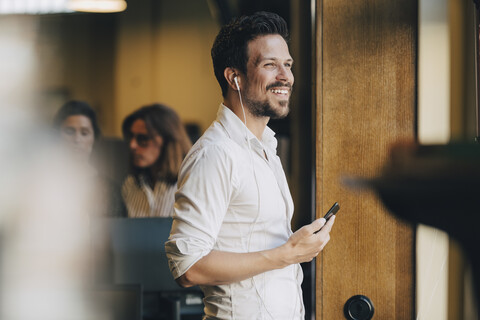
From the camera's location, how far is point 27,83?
22.5 feet

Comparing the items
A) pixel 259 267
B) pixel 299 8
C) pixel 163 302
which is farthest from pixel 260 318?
pixel 299 8

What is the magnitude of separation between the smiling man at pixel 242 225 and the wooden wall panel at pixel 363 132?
11 centimetres

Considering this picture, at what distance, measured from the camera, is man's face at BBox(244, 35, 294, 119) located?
5.41 feet

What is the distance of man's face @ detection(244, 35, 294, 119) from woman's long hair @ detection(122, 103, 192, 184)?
2.15 m

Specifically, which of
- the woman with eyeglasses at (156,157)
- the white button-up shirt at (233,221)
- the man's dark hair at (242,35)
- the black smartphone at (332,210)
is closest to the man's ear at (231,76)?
the man's dark hair at (242,35)

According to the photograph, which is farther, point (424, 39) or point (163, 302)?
point (163, 302)

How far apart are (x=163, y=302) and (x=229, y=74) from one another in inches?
50.6

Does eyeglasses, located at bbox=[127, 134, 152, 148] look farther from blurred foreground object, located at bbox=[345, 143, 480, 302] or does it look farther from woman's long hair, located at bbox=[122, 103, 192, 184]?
blurred foreground object, located at bbox=[345, 143, 480, 302]

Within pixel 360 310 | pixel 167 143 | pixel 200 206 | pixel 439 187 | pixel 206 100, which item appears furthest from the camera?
pixel 206 100

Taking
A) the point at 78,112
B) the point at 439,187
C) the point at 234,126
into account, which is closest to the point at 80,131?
the point at 78,112

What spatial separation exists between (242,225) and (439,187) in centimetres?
95

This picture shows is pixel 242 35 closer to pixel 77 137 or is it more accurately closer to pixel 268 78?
pixel 268 78

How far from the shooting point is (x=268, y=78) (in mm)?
1646

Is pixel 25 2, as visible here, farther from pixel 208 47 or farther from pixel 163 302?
pixel 163 302
